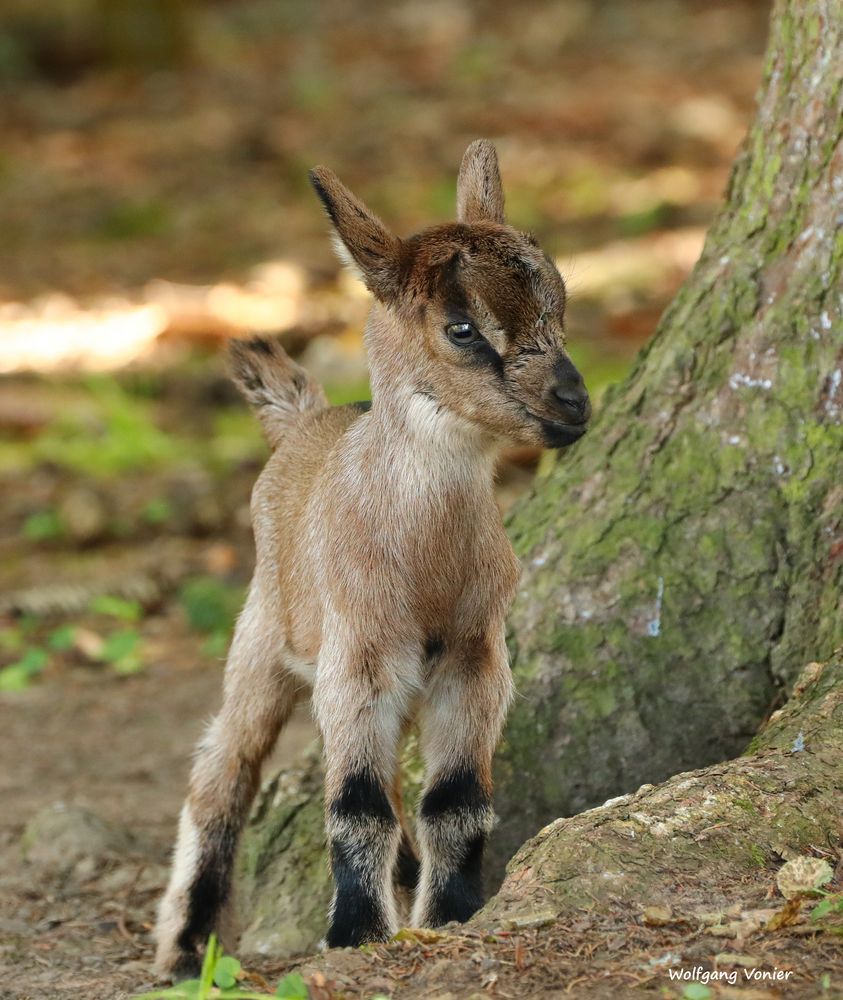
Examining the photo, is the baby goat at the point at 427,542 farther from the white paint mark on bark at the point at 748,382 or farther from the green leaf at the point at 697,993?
the green leaf at the point at 697,993

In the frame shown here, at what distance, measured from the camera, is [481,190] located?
5570 millimetres

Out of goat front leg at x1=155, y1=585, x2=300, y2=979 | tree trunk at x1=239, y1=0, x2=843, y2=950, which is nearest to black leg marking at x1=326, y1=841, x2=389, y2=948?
tree trunk at x1=239, y1=0, x2=843, y2=950

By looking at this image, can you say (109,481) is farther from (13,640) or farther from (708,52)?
(708,52)

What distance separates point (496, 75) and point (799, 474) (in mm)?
15929

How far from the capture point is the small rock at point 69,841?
658 centimetres

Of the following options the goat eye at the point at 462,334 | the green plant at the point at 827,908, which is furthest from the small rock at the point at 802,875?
the goat eye at the point at 462,334

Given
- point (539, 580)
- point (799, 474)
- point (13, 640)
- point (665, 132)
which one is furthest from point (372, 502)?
point (665, 132)

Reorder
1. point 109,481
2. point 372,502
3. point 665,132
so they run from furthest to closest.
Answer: point 665,132 < point 109,481 < point 372,502

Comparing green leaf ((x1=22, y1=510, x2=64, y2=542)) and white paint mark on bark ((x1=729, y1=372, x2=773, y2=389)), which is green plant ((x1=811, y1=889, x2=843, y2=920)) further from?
green leaf ((x1=22, y1=510, x2=64, y2=542))

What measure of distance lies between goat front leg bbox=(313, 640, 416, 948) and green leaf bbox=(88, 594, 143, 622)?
4513 millimetres

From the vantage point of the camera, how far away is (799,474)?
5.68 m

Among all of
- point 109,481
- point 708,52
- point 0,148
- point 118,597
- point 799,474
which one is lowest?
point 799,474

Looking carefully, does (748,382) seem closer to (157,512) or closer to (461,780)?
(461,780)

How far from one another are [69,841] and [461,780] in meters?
2.29
